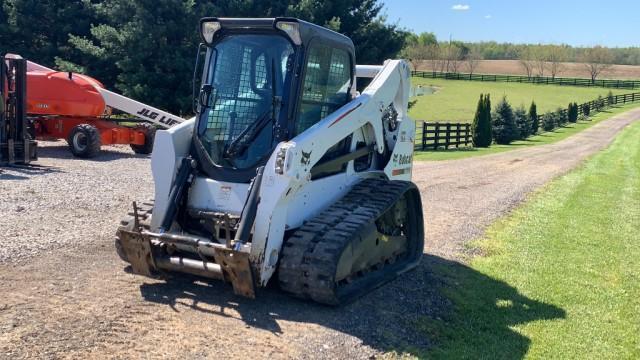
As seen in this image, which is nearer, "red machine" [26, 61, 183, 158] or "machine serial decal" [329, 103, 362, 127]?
"machine serial decal" [329, 103, 362, 127]

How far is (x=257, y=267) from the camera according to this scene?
543 cm

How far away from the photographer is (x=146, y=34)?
2448 centimetres

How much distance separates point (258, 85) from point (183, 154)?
39.8 inches

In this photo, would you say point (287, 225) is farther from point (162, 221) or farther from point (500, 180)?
point (500, 180)

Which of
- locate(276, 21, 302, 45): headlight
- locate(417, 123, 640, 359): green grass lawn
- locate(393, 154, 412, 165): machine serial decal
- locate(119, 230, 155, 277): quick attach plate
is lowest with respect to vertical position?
locate(417, 123, 640, 359): green grass lawn

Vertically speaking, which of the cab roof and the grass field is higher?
the grass field

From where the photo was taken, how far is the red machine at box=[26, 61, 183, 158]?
1580 cm

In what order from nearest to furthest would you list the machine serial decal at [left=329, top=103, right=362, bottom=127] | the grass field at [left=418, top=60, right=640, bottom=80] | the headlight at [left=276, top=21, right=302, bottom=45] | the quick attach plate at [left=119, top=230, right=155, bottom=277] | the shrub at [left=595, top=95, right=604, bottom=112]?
the quick attach plate at [left=119, top=230, right=155, bottom=277] < the headlight at [left=276, top=21, right=302, bottom=45] < the machine serial decal at [left=329, top=103, right=362, bottom=127] < the shrub at [left=595, top=95, right=604, bottom=112] < the grass field at [left=418, top=60, right=640, bottom=80]

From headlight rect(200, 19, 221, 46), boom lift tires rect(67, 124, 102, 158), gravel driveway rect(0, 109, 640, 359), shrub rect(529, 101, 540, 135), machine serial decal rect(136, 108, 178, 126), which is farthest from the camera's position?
shrub rect(529, 101, 540, 135)

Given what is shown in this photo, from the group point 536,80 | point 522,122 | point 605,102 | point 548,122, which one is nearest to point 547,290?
point 522,122

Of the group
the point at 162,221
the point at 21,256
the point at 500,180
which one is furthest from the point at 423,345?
the point at 500,180

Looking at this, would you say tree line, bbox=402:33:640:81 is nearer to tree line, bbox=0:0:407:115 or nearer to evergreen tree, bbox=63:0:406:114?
tree line, bbox=0:0:407:115

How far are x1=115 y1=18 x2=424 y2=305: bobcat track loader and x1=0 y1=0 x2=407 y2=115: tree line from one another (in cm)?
1815

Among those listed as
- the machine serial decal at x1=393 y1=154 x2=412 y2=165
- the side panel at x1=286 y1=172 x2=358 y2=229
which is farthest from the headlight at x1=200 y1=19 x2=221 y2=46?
the machine serial decal at x1=393 y1=154 x2=412 y2=165
